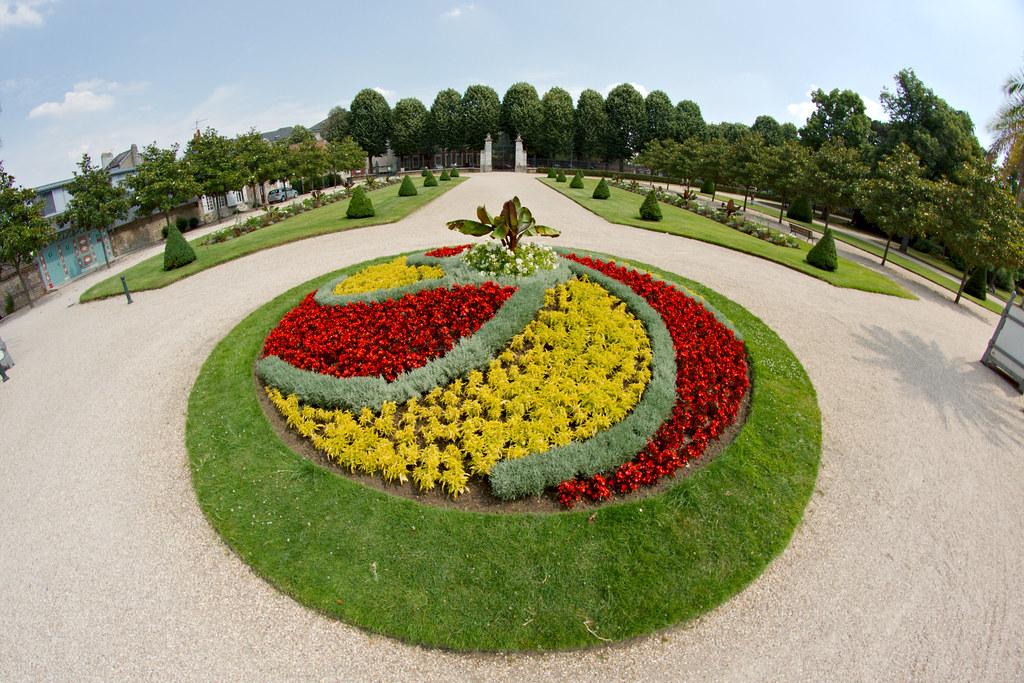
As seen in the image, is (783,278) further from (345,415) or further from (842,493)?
(345,415)

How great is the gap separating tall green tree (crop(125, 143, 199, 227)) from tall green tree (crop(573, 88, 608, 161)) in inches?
2454

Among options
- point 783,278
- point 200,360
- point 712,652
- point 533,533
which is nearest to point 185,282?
point 200,360

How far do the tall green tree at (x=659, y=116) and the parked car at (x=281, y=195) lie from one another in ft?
183

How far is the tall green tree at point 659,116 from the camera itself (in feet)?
249

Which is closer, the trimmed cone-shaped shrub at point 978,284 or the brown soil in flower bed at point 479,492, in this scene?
the brown soil in flower bed at point 479,492

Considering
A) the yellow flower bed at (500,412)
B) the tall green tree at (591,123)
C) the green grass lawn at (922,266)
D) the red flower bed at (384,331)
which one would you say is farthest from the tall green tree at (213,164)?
the tall green tree at (591,123)

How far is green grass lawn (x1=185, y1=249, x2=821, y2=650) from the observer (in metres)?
6.03

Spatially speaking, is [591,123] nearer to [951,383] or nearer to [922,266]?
[922,266]

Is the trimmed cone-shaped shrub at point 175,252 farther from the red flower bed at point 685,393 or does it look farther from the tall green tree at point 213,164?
the red flower bed at point 685,393

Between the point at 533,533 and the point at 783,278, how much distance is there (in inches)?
650

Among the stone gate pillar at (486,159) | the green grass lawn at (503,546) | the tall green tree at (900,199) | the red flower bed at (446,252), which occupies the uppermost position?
the stone gate pillar at (486,159)

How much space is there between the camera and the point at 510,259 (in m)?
13.1

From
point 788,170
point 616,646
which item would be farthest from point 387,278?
point 788,170

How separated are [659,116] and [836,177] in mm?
50433
